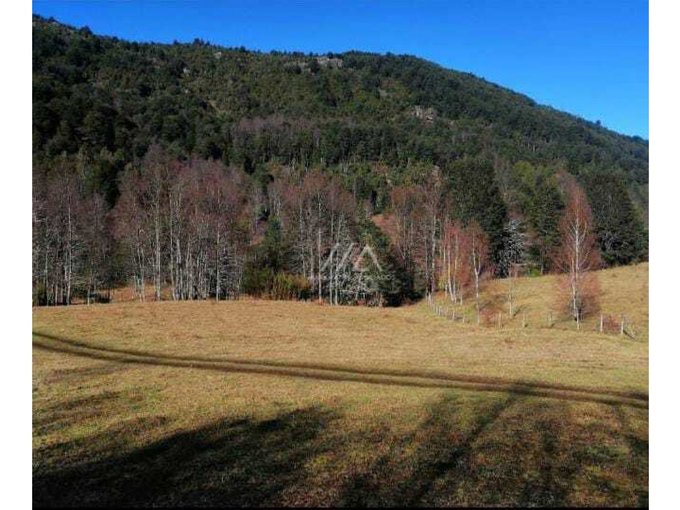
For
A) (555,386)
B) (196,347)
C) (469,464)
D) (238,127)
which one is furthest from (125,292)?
(238,127)

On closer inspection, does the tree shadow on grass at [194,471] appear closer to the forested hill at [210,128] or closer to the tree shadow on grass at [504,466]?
the tree shadow on grass at [504,466]

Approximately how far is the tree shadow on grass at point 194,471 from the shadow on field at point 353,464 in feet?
0.08

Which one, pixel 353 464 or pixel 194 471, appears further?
pixel 353 464

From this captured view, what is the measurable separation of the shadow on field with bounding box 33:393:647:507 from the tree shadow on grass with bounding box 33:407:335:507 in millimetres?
24

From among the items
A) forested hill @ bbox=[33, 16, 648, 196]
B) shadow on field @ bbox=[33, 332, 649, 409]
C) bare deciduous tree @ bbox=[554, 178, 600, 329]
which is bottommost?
shadow on field @ bbox=[33, 332, 649, 409]

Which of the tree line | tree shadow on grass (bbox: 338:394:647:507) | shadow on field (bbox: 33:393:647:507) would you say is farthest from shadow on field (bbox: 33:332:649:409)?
the tree line

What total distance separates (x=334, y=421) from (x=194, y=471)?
4.89 metres

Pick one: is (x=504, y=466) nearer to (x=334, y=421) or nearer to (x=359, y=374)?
(x=334, y=421)

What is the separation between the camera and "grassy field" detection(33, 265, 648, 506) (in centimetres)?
956

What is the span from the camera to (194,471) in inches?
411

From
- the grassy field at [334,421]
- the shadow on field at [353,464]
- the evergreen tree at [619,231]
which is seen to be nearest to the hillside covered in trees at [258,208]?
the evergreen tree at [619,231]

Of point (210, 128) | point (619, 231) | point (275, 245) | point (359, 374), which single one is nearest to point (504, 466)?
point (359, 374)

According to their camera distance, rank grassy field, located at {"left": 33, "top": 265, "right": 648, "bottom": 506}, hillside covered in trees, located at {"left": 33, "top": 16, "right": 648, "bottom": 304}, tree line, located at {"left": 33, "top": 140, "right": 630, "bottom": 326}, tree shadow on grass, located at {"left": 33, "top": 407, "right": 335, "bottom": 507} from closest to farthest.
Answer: tree shadow on grass, located at {"left": 33, "top": 407, "right": 335, "bottom": 507} < grassy field, located at {"left": 33, "top": 265, "right": 648, "bottom": 506} < tree line, located at {"left": 33, "top": 140, "right": 630, "bottom": 326} < hillside covered in trees, located at {"left": 33, "top": 16, "right": 648, "bottom": 304}

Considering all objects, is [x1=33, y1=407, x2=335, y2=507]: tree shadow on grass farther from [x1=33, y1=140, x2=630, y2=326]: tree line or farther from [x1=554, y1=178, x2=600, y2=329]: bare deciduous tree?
[x1=33, y1=140, x2=630, y2=326]: tree line
